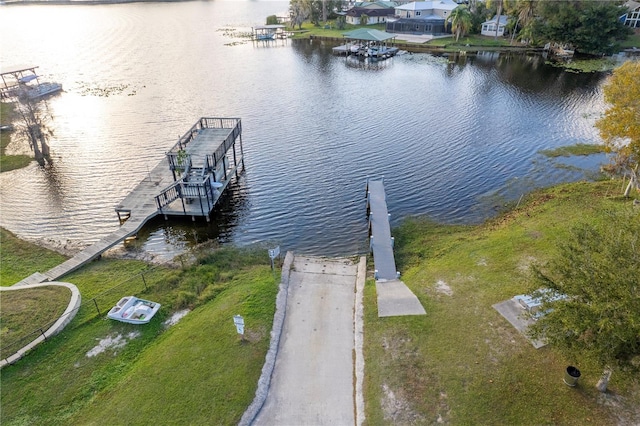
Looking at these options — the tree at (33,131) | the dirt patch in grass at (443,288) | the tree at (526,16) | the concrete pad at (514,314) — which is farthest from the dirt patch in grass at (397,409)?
the tree at (526,16)

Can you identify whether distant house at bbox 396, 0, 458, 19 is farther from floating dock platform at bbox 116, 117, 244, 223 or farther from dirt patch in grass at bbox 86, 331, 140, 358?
dirt patch in grass at bbox 86, 331, 140, 358

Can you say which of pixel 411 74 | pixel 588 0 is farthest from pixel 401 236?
pixel 588 0

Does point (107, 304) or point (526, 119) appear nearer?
point (107, 304)

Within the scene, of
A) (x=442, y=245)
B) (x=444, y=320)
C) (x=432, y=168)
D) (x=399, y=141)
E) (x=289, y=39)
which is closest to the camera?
(x=444, y=320)

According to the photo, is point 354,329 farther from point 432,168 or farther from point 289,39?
point 289,39

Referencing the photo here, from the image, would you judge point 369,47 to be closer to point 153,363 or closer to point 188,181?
point 188,181

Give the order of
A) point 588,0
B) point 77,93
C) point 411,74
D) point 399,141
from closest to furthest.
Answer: point 399,141, point 77,93, point 411,74, point 588,0

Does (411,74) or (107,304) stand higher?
(411,74)

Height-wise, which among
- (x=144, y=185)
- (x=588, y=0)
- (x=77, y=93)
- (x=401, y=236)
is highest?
(x=588, y=0)

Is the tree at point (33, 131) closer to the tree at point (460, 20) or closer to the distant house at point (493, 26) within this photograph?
the tree at point (460, 20)
